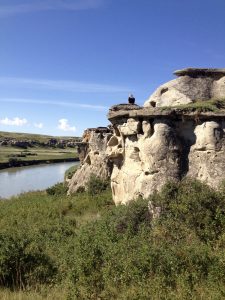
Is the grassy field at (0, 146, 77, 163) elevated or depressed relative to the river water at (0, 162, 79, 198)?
elevated

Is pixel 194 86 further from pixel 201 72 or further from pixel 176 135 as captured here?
pixel 176 135

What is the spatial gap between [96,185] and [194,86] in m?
9.08

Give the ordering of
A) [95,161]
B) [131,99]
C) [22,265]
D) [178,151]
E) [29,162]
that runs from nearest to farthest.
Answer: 1. [22,265]
2. [178,151]
3. [131,99]
4. [95,161]
5. [29,162]

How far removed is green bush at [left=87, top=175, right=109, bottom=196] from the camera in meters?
22.2

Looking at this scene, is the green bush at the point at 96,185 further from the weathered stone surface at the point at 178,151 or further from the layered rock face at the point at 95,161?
the weathered stone surface at the point at 178,151

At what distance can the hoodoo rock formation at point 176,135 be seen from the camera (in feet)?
42.7

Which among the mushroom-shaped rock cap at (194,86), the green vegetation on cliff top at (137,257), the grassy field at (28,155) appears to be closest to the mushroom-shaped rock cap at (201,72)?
the mushroom-shaped rock cap at (194,86)

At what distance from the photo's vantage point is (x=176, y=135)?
13586mm

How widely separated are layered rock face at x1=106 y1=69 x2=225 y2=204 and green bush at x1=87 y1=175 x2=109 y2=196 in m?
6.39

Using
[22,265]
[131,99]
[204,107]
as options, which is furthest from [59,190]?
[22,265]

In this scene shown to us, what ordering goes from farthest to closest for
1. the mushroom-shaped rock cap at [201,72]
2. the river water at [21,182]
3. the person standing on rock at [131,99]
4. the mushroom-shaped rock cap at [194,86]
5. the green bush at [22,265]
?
the river water at [21,182]
the person standing on rock at [131,99]
the mushroom-shaped rock cap at [201,72]
the mushroom-shaped rock cap at [194,86]
the green bush at [22,265]

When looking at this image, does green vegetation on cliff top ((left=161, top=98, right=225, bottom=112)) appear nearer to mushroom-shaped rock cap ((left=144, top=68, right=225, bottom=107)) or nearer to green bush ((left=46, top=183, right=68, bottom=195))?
mushroom-shaped rock cap ((left=144, top=68, right=225, bottom=107))

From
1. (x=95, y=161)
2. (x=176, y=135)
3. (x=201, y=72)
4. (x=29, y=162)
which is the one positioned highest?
(x=201, y=72)

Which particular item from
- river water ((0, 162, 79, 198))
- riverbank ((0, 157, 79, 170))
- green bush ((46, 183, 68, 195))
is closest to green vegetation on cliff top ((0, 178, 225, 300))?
green bush ((46, 183, 68, 195))
